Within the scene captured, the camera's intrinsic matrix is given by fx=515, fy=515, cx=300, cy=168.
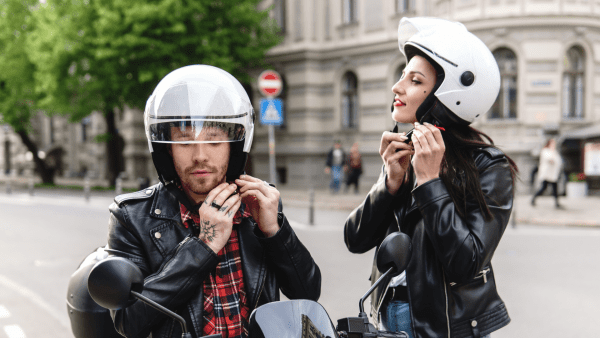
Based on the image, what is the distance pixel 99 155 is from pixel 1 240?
18.7 meters

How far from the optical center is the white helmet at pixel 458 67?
1872 millimetres

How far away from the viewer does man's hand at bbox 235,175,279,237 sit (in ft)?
5.10

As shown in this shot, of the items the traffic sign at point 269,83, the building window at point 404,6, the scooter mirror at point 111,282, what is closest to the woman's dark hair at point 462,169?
the scooter mirror at point 111,282

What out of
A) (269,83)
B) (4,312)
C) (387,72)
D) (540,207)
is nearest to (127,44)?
(269,83)

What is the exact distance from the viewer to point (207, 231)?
1.52 m

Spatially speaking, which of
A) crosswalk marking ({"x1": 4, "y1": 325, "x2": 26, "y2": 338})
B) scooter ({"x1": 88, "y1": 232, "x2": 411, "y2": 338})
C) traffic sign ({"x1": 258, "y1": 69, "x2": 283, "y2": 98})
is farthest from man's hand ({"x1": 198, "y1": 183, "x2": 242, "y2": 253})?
traffic sign ({"x1": 258, "y1": 69, "x2": 283, "y2": 98})

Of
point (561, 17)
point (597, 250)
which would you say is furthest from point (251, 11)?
point (597, 250)

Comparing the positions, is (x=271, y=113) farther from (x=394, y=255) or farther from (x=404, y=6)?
(x=394, y=255)

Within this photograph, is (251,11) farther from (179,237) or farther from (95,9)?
(179,237)

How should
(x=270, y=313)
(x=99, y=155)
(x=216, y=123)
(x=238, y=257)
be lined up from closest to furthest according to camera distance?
1. (x=270, y=313)
2. (x=216, y=123)
3. (x=238, y=257)
4. (x=99, y=155)

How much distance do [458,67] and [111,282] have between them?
137cm

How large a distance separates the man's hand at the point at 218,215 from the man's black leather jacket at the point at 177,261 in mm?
30

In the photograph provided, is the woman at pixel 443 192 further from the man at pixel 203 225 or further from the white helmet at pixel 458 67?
the man at pixel 203 225

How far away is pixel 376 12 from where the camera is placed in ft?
61.8
